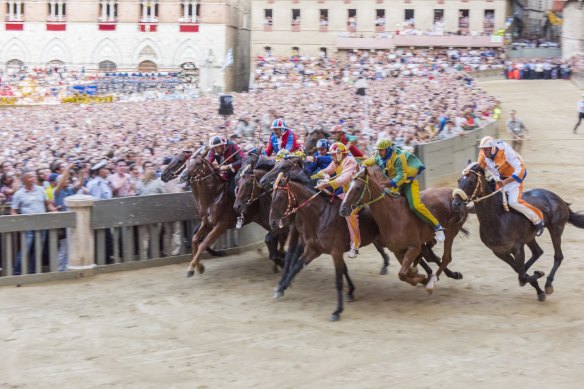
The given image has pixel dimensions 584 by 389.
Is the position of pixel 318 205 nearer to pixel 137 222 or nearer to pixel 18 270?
pixel 137 222

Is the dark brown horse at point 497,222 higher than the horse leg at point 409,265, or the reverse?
the dark brown horse at point 497,222

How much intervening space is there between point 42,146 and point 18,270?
8.11 m

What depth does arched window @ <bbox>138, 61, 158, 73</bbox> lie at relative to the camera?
6156 centimetres

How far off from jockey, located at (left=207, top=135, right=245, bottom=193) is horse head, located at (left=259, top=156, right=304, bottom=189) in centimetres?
198

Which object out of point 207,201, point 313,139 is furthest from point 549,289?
point 207,201

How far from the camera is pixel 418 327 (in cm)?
1004

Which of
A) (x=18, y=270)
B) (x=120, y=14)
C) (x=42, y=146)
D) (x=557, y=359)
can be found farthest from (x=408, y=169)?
(x=120, y=14)

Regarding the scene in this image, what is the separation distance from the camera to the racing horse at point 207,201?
1263cm

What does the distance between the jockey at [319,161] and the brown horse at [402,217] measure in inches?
34.3

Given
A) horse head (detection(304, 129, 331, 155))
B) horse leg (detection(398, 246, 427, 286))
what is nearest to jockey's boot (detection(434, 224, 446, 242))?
horse leg (detection(398, 246, 427, 286))

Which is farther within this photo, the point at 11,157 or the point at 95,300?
the point at 11,157

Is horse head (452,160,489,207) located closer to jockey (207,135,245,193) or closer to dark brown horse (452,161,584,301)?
dark brown horse (452,161,584,301)

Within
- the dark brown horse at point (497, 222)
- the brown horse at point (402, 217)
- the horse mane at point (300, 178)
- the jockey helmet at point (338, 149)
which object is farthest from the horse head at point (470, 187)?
the horse mane at point (300, 178)

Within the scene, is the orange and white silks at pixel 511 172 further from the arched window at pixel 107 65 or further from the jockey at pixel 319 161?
the arched window at pixel 107 65
